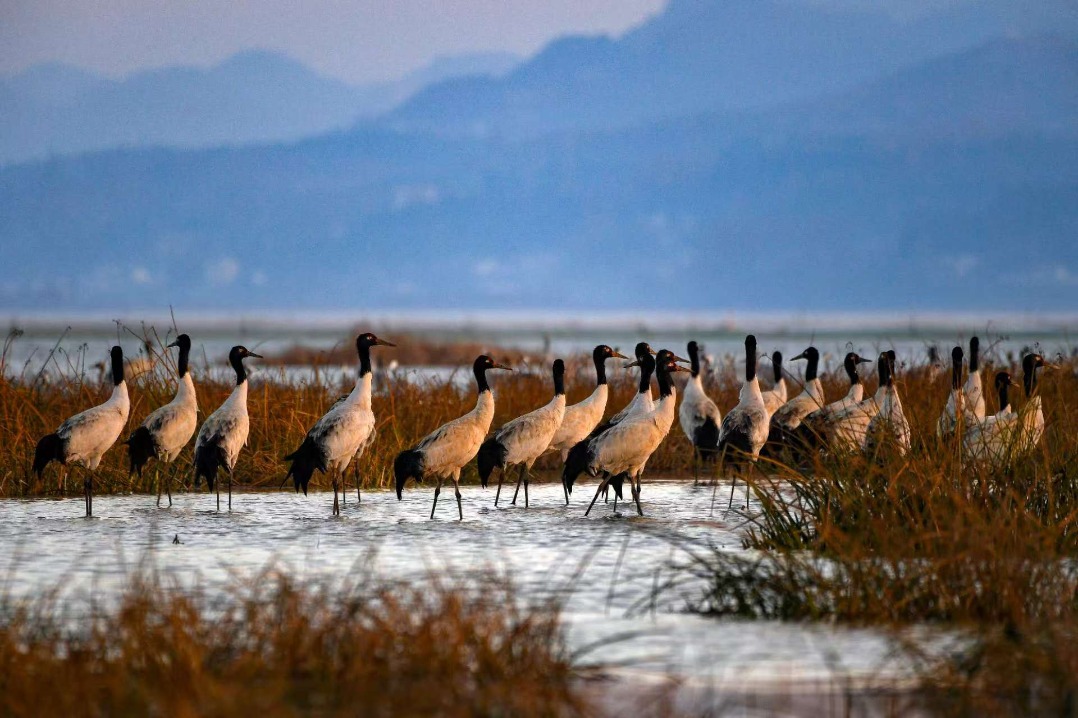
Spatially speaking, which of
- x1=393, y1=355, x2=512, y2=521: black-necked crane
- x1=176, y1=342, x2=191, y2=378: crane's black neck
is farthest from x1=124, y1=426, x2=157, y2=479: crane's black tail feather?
x1=393, y1=355, x2=512, y2=521: black-necked crane

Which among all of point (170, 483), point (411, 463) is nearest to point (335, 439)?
point (411, 463)

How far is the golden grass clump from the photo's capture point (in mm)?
4535

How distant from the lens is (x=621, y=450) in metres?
11.1

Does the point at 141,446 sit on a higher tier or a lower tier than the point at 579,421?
lower

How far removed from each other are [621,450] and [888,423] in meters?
3.00

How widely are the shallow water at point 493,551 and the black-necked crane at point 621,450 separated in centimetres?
28

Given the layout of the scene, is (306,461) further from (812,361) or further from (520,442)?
(812,361)

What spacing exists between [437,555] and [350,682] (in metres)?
3.71

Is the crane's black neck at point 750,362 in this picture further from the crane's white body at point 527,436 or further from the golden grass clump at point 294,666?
the golden grass clump at point 294,666

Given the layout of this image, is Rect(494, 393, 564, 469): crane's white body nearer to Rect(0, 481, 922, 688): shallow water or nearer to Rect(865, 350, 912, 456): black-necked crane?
Rect(0, 481, 922, 688): shallow water

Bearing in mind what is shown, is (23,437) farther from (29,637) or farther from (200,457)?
(29,637)

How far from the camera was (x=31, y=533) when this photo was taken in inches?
380

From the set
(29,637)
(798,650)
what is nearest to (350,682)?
(29,637)

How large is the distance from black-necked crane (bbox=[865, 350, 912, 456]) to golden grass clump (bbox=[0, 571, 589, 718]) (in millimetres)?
3198
